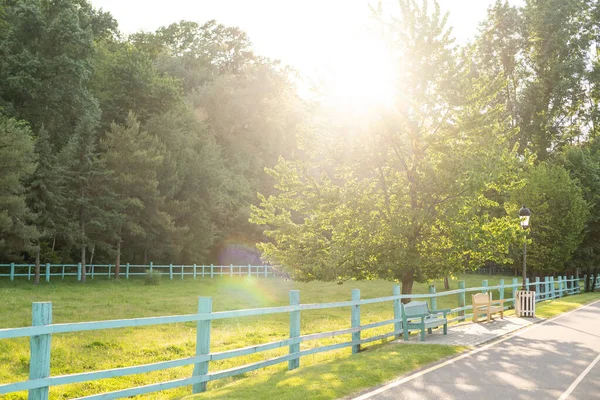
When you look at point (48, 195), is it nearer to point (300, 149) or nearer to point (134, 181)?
point (134, 181)

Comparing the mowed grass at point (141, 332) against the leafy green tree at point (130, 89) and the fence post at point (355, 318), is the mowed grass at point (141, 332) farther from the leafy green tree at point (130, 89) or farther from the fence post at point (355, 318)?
the leafy green tree at point (130, 89)

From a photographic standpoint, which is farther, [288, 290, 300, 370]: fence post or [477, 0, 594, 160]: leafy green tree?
[477, 0, 594, 160]: leafy green tree

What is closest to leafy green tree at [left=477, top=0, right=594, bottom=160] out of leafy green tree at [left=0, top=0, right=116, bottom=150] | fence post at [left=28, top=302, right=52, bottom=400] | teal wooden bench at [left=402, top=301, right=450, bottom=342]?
leafy green tree at [left=0, top=0, right=116, bottom=150]

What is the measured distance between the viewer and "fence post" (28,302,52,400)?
6.54 meters

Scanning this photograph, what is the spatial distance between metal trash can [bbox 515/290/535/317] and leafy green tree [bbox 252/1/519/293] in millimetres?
1844

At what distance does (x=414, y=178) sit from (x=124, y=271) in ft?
103

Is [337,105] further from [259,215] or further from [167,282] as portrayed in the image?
[167,282]

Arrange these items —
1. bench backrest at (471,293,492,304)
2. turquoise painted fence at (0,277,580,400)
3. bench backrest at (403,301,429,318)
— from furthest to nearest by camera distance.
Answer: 1. bench backrest at (471,293,492,304)
2. bench backrest at (403,301,429,318)
3. turquoise painted fence at (0,277,580,400)

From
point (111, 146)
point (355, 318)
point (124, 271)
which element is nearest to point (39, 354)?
point (355, 318)

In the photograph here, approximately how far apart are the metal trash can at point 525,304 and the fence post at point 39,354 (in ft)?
60.8

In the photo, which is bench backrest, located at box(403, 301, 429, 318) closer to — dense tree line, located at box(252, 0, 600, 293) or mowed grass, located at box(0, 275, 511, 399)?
mowed grass, located at box(0, 275, 511, 399)

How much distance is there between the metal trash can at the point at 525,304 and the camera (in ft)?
72.5

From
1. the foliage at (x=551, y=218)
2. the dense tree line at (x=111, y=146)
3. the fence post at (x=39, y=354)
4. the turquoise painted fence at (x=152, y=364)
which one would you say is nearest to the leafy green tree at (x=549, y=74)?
the foliage at (x=551, y=218)

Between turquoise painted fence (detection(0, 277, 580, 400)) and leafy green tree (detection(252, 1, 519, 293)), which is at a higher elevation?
leafy green tree (detection(252, 1, 519, 293))
